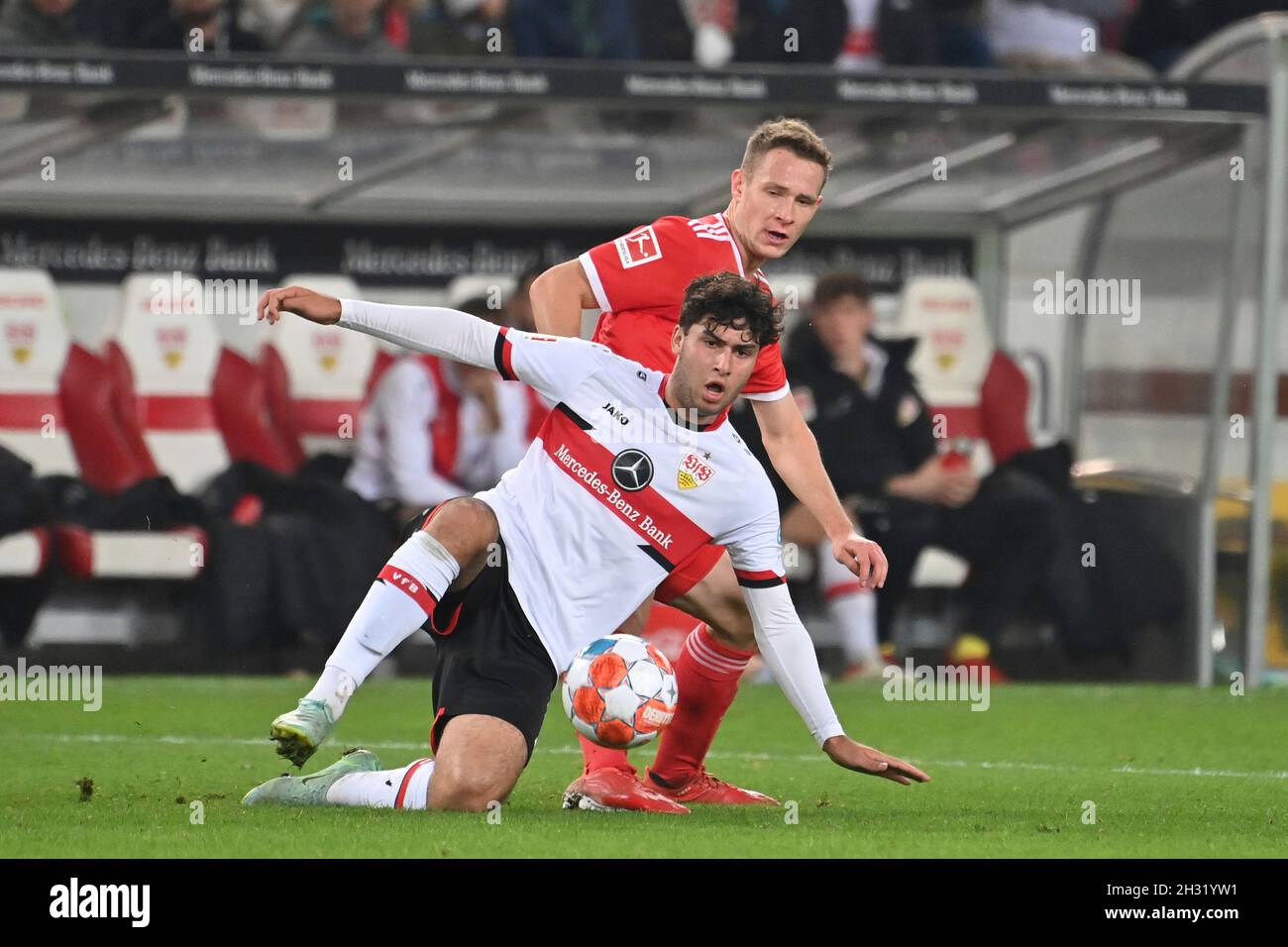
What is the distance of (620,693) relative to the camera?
18.5ft

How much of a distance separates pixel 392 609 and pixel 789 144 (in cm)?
169

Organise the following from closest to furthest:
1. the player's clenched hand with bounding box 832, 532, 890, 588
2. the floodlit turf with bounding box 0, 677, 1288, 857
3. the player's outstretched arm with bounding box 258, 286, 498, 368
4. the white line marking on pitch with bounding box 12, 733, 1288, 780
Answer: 1. the floodlit turf with bounding box 0, 677, 1288, 857
2. the player's outstretched arm with bounding box 258, 286, 498, 368
3. the player's clenched hand with bounding box 832, 532, 890, 588
4. the white line marking on pitch with bounding box 12, 733, 1288, 780

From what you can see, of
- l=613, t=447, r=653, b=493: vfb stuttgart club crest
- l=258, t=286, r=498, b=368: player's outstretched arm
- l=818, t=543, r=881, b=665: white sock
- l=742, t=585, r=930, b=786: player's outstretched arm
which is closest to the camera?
l=258, t=286, r=498, b=368: player's outstretched arm

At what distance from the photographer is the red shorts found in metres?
6.00

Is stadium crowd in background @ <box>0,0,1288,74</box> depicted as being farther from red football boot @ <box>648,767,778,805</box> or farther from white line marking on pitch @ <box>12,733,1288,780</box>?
red football boot @ <box>648,767,778,805</box>

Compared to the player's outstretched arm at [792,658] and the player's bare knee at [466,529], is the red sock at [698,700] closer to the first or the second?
the player's outstretched arm at [792,658]

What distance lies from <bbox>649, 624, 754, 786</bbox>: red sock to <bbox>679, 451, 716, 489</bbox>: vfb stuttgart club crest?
1.70ft

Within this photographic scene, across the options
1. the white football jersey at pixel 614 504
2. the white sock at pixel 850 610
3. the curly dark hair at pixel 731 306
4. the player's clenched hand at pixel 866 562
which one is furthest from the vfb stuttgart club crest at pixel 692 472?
the white sock at pixel 850 610

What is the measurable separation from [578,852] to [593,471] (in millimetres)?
1354

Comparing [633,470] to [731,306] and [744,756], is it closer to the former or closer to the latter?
[731,306]

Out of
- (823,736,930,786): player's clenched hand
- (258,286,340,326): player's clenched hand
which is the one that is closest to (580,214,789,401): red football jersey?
(258,286,340,326): player's clenched hand

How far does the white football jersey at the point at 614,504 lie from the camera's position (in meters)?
5.82

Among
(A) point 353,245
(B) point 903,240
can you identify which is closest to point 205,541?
(A) point 353,245

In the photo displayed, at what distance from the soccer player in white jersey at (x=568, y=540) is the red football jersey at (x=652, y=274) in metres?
0.41
